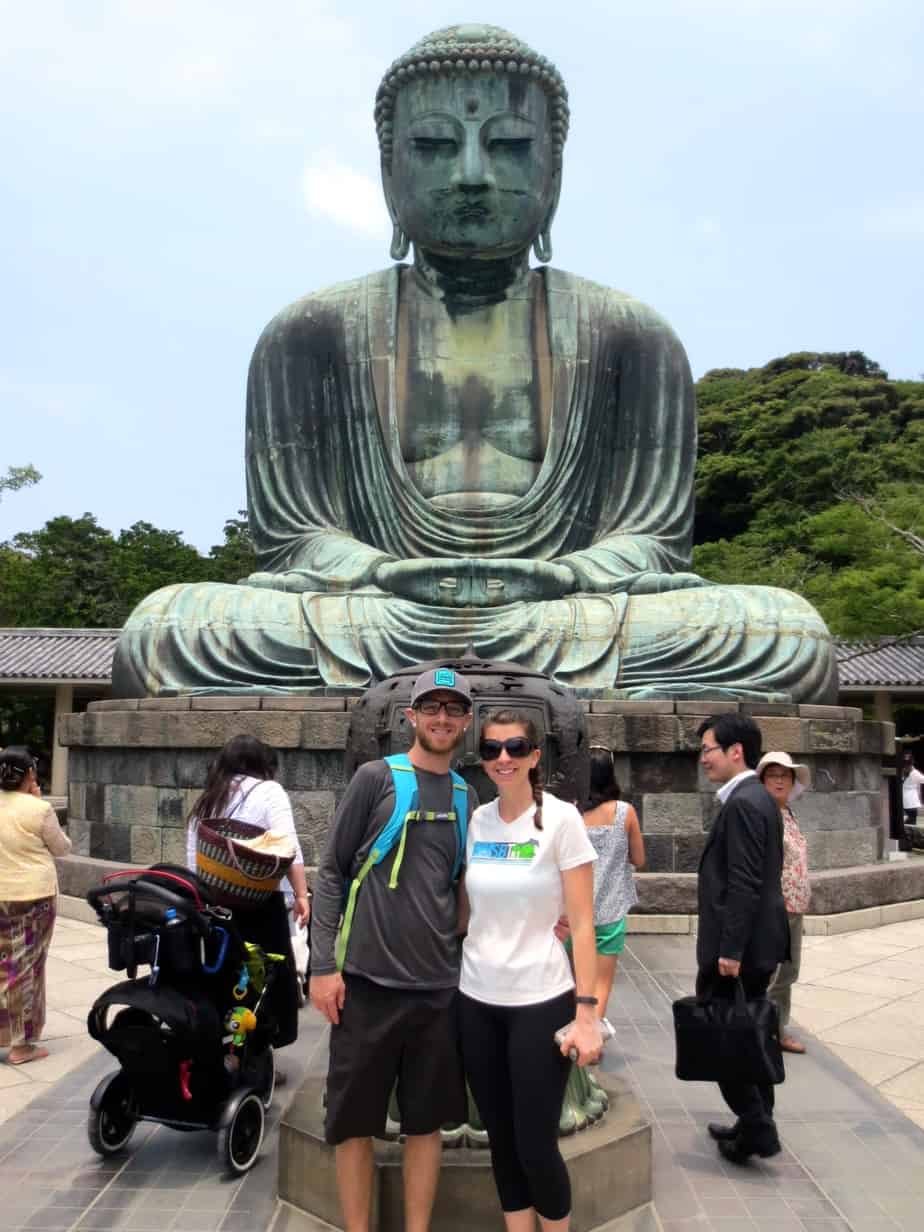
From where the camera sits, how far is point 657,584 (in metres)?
7.96

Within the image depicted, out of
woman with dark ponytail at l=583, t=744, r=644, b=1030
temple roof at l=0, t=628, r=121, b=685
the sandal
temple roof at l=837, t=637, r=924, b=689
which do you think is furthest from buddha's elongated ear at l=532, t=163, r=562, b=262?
temple roof at l=0, t=628, r=121, b=685

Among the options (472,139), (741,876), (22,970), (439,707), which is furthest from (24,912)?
(472,139)

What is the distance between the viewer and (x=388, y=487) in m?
8.74

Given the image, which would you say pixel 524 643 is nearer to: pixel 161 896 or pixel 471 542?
pixel 471 542

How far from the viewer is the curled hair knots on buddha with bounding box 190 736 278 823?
3.52m

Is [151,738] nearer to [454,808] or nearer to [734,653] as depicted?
[734,653]

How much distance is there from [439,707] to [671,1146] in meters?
1.68

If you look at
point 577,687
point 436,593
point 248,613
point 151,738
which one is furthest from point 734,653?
point 151,738

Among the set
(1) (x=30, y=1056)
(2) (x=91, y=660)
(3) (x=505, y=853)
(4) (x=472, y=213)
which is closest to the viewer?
(3) (x=505, y=853)

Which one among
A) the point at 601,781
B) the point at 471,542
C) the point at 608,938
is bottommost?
the point at 608,938

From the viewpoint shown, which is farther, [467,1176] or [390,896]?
[467,1176]

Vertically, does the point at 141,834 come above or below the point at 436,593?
below

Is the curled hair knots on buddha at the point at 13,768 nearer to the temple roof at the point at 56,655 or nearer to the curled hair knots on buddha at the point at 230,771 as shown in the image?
the curled hair knots on buddha at the point at 230,771

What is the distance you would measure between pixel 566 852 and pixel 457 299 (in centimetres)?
752
